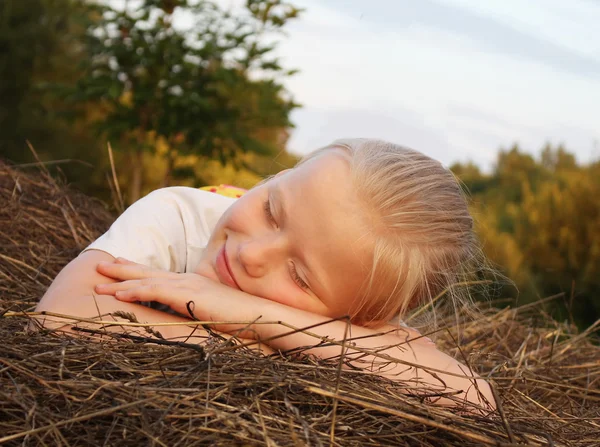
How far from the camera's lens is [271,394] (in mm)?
1251

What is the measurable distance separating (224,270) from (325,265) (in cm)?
30

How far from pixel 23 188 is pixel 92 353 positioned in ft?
5.97

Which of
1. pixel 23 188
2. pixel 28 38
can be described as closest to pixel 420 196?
pixel 23 188

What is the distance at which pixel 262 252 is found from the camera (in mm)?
1676

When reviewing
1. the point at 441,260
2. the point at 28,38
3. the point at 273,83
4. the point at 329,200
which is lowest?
the point at 28,38

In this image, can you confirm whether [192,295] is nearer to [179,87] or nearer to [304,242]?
[304,242]

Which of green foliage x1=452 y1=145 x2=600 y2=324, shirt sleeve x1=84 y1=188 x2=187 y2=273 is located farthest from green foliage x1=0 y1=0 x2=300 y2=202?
shirt sleeve x1=84 y1=188 x2=187 y2=273

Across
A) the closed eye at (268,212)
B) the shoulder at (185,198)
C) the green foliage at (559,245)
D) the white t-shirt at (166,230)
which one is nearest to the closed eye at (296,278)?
the closed eye at (268,212)

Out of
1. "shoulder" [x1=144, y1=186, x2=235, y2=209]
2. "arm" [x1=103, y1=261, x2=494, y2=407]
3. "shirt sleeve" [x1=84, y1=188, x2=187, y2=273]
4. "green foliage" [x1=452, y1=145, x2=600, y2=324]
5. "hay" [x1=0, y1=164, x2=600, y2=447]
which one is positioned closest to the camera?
"hay" [x1=0, y1=164, x2=600, y2=447]

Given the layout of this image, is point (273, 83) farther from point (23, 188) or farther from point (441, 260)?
point (441, 260)

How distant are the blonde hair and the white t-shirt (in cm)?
56

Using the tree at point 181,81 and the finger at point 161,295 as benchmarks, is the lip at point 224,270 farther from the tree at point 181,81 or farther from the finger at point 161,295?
the tree at point 181,81

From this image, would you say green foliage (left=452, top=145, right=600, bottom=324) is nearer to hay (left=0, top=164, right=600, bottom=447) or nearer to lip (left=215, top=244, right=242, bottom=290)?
lip (left=215, top=244, right=242, bottom=290)

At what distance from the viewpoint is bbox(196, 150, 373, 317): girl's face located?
166 cm
